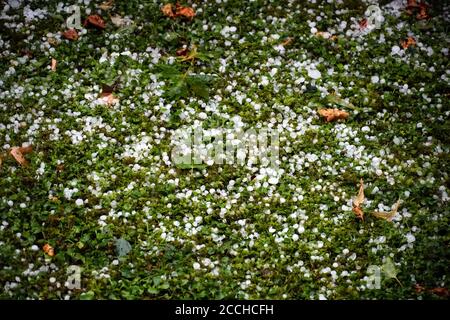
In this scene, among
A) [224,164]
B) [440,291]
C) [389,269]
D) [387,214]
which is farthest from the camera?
[224,164]

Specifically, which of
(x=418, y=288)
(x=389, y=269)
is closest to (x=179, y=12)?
(x=389, y=269)

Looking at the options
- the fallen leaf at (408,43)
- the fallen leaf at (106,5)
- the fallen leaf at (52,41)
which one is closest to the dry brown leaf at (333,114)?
the fallen leaf at (408,43)

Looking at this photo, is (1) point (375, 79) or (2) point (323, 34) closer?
(1) point (375, 79)

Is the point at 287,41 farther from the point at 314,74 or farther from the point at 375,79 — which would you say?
the point at 375,79

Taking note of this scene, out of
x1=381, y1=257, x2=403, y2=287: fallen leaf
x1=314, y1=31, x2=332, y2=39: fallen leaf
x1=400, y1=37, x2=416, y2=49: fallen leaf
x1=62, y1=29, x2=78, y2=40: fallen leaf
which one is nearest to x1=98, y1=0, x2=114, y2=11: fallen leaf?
x1=62, y1=29, x2=78, y2=40: fallen leaf

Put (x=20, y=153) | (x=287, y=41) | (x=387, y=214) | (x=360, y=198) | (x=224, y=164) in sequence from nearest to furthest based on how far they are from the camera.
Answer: (x=387, y=214) < (x=360, y=198) < (x=20, y=153) < (x=224, y=164) < (x=287, y=41)

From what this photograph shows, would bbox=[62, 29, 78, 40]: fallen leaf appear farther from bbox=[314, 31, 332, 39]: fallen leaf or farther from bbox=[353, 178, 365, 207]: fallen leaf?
bbox=[353, 178, 365, 207]: fallen leaf
